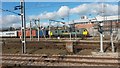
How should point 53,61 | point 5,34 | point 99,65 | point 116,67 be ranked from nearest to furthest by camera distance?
point 116,67 < point 99,65 < point 53,61 < point 5,34

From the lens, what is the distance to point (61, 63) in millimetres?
11727

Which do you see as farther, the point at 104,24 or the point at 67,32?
the point at 67,32

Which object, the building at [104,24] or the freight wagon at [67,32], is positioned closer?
the building at [104,24]

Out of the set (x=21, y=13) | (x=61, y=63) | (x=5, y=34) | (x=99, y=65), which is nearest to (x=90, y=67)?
(x=99, y=65)

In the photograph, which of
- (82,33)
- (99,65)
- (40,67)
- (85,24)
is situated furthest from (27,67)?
(85,24)

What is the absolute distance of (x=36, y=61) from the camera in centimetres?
1248

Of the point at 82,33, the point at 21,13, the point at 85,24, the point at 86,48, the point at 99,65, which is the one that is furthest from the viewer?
the point at 85,24

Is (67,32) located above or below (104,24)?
below

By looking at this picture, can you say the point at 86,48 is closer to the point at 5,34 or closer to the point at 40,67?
the point at 40,67

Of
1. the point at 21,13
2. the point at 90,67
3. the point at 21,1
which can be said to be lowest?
the point at 90,67

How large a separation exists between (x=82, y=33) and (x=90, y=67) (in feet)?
134

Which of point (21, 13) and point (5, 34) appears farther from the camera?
point (5, 34)

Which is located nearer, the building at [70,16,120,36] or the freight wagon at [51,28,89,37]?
the building at [70,16,120,36]

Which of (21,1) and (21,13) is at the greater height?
(21,1)
